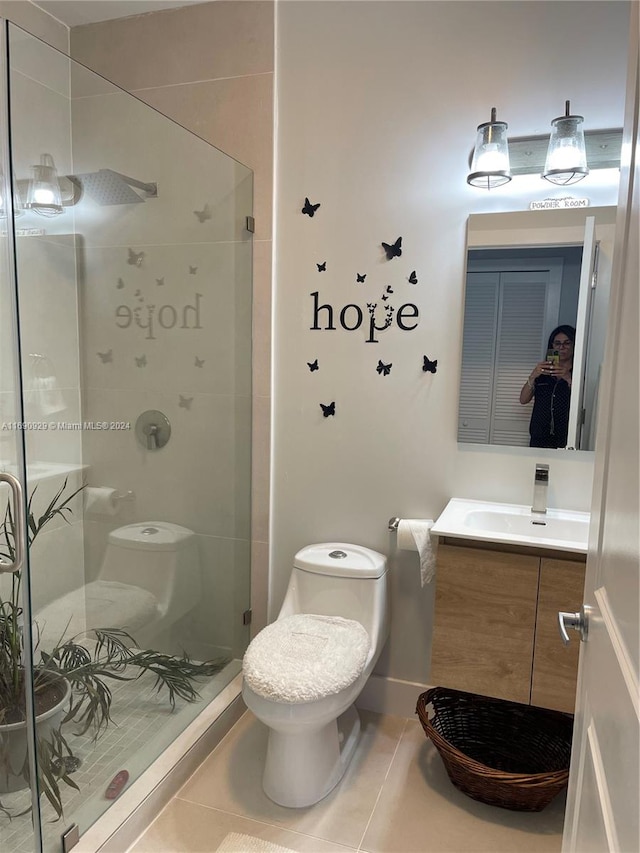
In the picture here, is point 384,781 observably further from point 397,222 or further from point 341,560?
point 397,222

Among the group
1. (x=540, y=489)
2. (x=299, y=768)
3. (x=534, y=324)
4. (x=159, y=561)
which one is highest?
(x=534, y=324)

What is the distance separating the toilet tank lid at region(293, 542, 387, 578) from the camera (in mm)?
2268

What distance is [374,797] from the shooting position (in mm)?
2002

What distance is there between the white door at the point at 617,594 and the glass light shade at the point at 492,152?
961mm

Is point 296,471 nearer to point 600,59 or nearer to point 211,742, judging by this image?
point 211,742

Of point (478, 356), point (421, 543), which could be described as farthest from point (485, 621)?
point (478, 356)

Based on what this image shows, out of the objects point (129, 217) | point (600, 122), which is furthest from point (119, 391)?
point (600, 122)

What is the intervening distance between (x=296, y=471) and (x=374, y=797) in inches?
45.9

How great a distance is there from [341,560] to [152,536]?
0.71 metres

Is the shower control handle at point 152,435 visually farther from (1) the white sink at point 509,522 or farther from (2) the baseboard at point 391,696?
(2) the baseboard at point 391,696

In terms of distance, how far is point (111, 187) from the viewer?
1.76 meters

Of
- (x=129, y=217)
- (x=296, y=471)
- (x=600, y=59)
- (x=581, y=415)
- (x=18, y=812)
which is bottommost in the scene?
(x=18, y=812)

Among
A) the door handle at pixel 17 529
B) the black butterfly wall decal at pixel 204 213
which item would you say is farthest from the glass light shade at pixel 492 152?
the door handle at pixel 17 529

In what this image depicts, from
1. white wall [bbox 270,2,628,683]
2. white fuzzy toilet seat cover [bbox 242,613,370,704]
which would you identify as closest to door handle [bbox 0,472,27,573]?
white fuzzy toilet seat cover [bbox 242,613,370,704]
